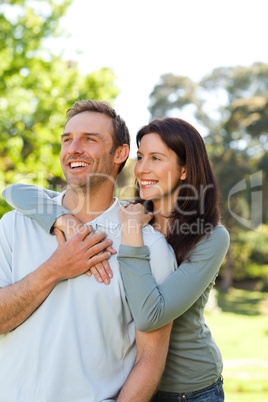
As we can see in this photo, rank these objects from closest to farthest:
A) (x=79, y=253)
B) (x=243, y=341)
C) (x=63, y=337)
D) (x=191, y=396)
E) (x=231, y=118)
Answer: (x=63, y=337), (x=79, y=253), (x=191, y=396), (x=243, y=341), (x=231, y=118)

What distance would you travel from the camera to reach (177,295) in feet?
6.96

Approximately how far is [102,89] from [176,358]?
32.4 feet

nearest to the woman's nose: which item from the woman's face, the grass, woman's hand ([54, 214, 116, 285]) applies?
the woman's face

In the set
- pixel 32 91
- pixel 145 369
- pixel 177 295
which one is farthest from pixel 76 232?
pixel 32 91

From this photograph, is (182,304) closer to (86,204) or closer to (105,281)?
(105,281)

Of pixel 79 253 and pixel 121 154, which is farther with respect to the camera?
pixel 121 154

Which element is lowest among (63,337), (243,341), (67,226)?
(243,341)

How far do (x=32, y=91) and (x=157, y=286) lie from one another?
874cm

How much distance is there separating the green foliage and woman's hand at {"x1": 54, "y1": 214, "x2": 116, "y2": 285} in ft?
22.7

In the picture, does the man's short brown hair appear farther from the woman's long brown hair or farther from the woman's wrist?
the woman's wrist

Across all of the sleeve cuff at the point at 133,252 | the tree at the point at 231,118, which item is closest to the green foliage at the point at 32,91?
the sleeve cuff at the point at 133,252

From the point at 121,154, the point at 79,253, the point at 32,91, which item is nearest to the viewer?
the point at 79,253

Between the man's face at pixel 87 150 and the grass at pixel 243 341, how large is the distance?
18.2 ft

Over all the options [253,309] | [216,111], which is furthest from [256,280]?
[216,111]
